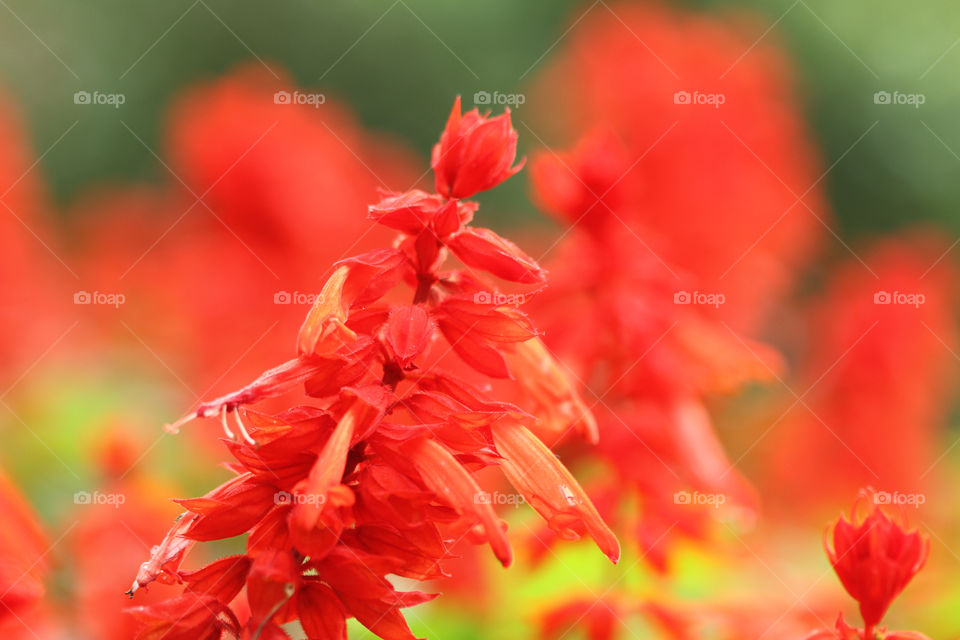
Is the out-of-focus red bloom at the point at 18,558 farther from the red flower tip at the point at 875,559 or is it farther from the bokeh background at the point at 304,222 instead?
the red flower tip at the point at 875,559

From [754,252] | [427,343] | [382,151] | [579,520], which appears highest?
[382,151]

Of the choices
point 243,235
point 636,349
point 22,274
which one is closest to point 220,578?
point 636,349

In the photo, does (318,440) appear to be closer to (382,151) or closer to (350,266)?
(350,266)

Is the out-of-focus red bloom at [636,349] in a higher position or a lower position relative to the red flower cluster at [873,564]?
higher

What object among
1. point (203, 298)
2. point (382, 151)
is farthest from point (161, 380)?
point (382, 151)

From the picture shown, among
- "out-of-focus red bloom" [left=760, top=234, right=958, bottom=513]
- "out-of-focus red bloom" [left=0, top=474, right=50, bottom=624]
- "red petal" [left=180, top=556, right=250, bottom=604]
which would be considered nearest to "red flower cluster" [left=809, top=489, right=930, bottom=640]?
"red petal" [left=180, top=556, right=250, bottom=604]

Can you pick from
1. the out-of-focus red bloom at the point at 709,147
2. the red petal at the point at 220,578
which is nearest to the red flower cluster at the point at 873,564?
the red petal at the point at 220,578
